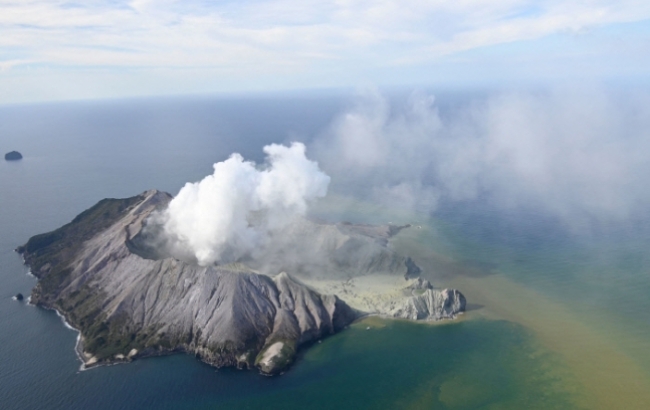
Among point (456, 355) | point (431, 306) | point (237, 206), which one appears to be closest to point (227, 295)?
point (237, 206)

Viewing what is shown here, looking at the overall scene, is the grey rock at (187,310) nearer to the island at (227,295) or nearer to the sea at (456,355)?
the island at (227,295)

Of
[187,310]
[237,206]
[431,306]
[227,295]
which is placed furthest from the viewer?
[237,206]

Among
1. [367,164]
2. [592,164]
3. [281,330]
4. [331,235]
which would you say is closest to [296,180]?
[331,235]

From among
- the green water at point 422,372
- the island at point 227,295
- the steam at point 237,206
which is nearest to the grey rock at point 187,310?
the island at point 227,295

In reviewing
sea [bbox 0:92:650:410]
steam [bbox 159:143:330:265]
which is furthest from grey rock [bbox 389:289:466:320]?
steam [bbox 159:143:330:265]

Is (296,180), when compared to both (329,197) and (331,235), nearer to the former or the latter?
(331,235)

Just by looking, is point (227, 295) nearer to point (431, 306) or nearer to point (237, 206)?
point (237, 206)
